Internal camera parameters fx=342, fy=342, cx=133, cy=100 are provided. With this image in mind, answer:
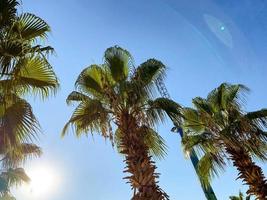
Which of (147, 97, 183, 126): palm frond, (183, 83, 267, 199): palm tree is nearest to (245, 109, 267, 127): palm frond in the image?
(183, 83, 267, 199): palm tree

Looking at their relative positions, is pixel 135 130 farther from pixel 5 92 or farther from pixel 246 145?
pixel 246 145

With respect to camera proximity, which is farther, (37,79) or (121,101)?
(121,101)

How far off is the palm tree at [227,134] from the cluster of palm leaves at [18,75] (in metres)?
8.30

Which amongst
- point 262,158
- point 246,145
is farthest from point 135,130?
point 262,158

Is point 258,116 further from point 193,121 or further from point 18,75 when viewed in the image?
point 18,75

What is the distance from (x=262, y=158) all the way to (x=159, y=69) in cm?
612

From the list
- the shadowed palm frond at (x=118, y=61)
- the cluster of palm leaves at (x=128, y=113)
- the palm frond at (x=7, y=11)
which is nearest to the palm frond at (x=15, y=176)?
the cluster of palm leaves at (x=128, y=113)

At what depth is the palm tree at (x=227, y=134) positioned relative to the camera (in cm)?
1366

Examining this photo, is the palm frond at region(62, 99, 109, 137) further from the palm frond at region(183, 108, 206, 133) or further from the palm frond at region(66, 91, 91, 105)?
the palm frond at region(183, 108, 206, 133)

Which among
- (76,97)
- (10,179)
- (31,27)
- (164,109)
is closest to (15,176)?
(10,179)

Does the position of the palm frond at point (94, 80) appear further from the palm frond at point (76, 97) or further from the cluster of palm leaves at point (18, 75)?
the cluster of palm leaves at point (18, 75)

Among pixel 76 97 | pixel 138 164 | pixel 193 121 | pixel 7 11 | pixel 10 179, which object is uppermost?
pixel 10 179

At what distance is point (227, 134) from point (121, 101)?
5290 mm

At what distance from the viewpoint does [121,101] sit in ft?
36.8
